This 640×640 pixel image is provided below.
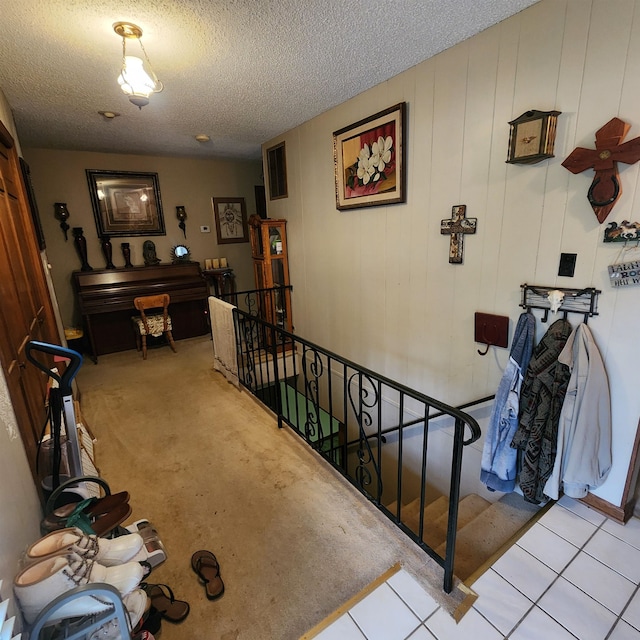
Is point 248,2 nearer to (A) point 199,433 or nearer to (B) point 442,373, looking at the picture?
(B) point 442,373

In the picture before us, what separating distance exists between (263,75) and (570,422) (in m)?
2.86

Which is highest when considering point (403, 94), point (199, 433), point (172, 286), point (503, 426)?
point (403, 94)

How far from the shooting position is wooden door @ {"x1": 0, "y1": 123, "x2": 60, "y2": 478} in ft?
4.96

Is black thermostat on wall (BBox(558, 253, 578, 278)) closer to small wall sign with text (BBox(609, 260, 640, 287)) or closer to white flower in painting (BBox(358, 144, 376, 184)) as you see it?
small wall sign with text (BBox(609, 260, 640, 287))

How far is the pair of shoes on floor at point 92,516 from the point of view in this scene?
1208mm

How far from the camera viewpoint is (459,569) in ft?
5.52

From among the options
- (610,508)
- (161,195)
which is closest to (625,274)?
(610,508)

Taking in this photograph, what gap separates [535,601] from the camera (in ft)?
4.50

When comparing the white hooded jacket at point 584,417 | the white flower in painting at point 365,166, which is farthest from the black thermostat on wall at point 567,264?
the white flower in painting at point 365,166

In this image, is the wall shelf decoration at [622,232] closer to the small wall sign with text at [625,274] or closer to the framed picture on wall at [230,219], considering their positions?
the small wall sign with text at [625,274]

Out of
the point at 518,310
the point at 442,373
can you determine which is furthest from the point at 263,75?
the point at 442,373

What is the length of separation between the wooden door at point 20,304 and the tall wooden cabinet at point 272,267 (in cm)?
207

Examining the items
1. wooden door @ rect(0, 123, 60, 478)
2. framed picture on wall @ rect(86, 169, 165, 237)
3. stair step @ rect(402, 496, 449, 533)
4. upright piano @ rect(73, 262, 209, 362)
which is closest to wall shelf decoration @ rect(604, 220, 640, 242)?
stair step @ rect(402, 496, 449, 533)

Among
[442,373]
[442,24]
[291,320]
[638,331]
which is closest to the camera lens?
[638,331]
